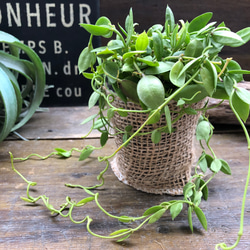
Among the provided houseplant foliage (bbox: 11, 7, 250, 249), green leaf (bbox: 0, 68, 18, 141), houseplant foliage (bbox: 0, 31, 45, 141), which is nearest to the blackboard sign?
houseplant foliage (bbox: 0, 31, 45, 141)

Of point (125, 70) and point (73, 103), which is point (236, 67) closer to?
point (125, 70)

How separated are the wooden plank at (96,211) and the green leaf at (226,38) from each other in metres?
0.27

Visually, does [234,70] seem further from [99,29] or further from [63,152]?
[63,152]

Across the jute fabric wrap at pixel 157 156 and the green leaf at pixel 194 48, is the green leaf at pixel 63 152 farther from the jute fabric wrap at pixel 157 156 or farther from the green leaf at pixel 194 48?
the green leaf at pixel 194 48

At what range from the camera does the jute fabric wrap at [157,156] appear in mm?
495

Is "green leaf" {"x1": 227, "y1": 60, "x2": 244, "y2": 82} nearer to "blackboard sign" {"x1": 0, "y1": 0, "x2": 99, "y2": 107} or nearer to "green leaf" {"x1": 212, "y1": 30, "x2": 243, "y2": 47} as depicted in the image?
"green leaf" {"x1": 212, "y1": 30, "x2": 243, "y2": 47}

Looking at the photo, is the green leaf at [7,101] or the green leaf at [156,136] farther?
the green leaf at [7,101]

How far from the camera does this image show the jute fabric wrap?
0.50m

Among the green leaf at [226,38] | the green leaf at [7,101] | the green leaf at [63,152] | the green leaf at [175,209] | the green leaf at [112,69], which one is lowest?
the green leaf at [63,152]

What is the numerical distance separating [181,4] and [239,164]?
0.48 m

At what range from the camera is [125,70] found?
0.42 meters

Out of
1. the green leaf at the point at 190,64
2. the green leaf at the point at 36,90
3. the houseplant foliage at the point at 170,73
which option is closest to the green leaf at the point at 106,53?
the houseplant foliage at the point at 170,73

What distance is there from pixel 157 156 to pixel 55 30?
1.71 ft

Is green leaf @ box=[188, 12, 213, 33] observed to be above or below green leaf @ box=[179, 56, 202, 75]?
above
